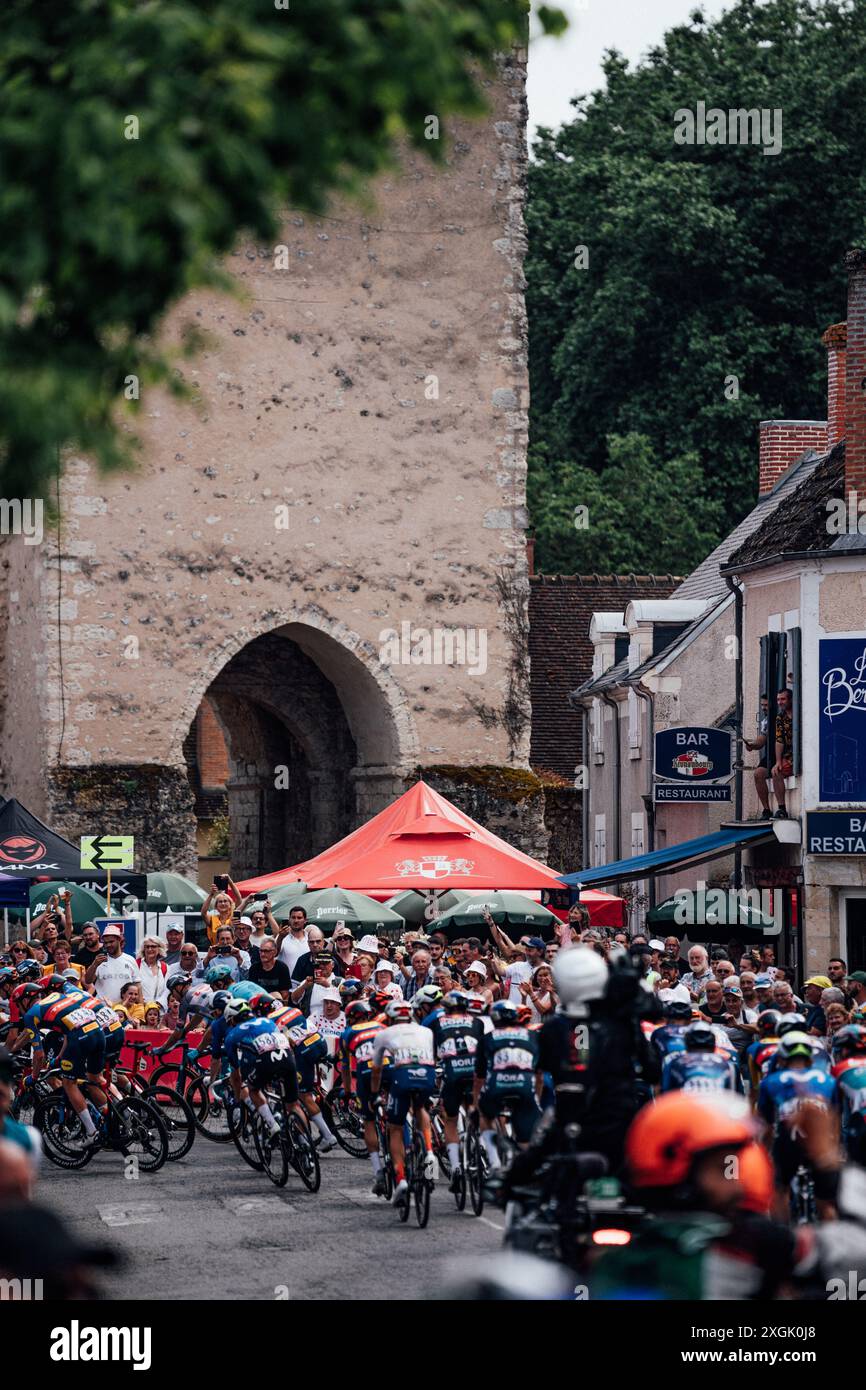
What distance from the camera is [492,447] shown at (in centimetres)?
3728

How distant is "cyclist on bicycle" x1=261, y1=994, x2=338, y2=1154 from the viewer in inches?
767

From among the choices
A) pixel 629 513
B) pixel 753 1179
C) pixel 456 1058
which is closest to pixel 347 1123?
pixel 456 1058

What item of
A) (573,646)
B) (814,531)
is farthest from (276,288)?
(573,646)

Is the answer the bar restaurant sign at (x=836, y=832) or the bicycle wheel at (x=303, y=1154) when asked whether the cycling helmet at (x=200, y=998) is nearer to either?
the bicycle wheel at (x=303, y=1154)

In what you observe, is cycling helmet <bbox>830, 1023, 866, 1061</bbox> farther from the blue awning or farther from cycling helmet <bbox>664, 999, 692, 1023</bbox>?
the blue awning

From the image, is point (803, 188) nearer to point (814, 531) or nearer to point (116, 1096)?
point (814, 531)

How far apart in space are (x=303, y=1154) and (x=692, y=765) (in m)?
16.1

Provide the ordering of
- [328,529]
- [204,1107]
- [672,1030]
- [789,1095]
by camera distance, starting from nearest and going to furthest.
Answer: [789,1095] < [672,1030] < [204,1107] < [328,529]

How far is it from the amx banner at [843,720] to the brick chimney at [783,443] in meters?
13.7

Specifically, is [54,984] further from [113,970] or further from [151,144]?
[151,144]

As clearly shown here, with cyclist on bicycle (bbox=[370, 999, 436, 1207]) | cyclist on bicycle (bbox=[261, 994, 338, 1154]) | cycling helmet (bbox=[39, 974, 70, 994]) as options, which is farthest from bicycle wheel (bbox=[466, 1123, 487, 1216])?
cycling helmet (bbox=[39, 974, 70, 994])

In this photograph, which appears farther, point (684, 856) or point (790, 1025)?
point (684, 856)

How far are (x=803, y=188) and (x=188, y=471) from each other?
2728cm

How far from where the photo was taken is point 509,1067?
1650cm
